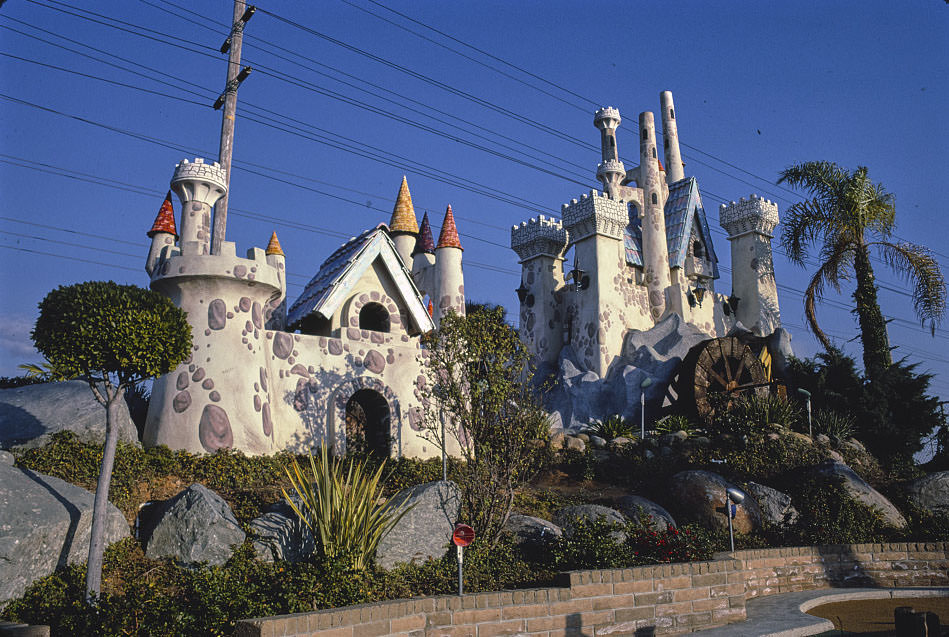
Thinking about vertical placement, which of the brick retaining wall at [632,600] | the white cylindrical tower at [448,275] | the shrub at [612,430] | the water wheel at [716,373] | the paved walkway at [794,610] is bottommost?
the paved walkway at [794,610]

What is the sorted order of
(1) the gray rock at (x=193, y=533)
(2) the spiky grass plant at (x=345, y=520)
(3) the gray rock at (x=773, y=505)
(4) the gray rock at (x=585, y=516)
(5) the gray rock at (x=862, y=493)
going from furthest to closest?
(5) the gray rock at (x=862, y=493) < (3) the gray rock at (x=773, y=505) < (4) the gray rock at (x=585, y=516) < (1) the gray rock at (x=193, y=533) < (2) the spiky grass plant at (x=345, y=520)

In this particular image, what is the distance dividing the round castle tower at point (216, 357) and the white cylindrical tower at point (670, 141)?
25.4m

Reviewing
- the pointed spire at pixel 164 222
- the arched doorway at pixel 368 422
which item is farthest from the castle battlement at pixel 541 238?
the pointed spire at pixel 164 222

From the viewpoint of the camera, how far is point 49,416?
13.3 m

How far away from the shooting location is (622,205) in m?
31.4

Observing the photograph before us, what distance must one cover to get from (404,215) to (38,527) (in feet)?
58.1

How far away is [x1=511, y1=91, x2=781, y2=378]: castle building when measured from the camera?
30.7m

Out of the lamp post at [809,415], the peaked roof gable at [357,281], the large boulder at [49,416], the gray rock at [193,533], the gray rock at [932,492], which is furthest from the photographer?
the lamp post at [809,415]

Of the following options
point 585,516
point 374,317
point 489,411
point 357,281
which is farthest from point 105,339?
point 374,317

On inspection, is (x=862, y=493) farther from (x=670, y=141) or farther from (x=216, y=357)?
(x=670, y=141)

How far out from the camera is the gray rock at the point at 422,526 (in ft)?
37.0

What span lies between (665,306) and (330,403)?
19.0m

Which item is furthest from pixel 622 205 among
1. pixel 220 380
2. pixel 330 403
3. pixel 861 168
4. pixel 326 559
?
pixel 326 559

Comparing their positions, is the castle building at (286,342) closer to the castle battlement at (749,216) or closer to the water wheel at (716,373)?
the water wheel at (716,373)
